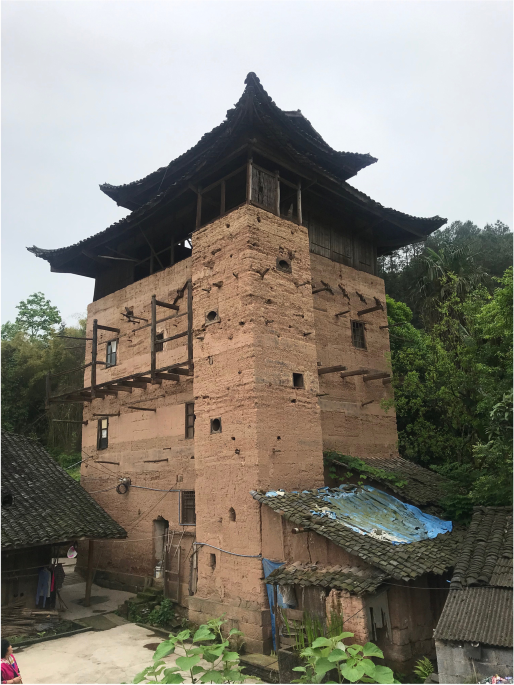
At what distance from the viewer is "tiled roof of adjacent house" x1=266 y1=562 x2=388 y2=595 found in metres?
9.52

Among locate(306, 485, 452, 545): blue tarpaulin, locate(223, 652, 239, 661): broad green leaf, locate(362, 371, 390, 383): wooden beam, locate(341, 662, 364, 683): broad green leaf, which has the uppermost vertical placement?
locate(362, 371, 390, 383): wooden beam

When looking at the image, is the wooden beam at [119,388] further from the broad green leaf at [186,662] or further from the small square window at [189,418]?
the broad green leaf at [186,662]

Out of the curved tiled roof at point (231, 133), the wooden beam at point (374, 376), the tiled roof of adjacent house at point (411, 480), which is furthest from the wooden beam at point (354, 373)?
the curved tiled roof at point (231, 133)

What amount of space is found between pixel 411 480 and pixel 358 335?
17.6 ft

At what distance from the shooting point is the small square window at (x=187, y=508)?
15.2 m

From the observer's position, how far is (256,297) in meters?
13.4

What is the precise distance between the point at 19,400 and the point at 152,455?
17249mm

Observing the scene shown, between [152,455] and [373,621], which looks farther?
[152,455]

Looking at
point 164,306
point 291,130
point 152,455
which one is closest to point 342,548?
point 152,455

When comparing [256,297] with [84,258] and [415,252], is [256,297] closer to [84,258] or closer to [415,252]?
[84,258]

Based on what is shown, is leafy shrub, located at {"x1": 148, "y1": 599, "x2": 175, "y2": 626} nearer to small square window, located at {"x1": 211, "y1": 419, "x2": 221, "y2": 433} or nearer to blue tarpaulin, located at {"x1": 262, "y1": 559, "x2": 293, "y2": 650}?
blue tarpaulin, located at {"x1": 262, "y1": 559, "x2": 293, "y2": 650}

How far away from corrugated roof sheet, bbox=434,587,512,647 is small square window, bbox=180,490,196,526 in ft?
26.8

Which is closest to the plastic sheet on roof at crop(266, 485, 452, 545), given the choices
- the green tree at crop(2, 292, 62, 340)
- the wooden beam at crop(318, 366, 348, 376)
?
the wooden beam at crop(318, 366, 348, 376)

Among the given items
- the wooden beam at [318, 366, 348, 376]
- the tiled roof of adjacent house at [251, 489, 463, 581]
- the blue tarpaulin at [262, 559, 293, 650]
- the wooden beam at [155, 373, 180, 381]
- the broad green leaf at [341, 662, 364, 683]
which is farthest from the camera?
the wooden beam at [155, 373, 180, 381]
